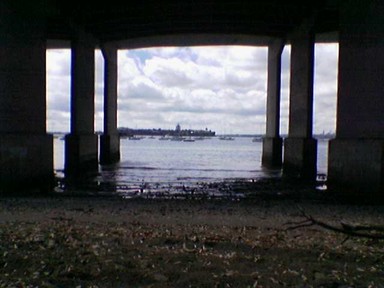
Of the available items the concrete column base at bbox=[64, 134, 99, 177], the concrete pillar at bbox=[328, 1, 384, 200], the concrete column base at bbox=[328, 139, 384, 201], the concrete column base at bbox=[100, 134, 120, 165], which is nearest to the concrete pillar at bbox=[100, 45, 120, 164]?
the concrete column base at bbox=[100, 134, 120, 165]

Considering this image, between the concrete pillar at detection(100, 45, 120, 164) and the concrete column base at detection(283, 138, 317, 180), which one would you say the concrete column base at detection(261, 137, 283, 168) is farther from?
the concrete pillar at detection(100, 45, 120, 164)

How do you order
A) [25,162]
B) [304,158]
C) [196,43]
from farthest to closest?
[196,43] → [304,158] → [25,162]

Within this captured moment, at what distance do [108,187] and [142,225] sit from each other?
14259mm

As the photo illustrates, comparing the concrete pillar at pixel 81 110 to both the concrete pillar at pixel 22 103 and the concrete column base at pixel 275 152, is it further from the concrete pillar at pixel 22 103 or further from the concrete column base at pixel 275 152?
the concrete column base at pixel 275 152

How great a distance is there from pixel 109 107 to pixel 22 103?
24.0 m

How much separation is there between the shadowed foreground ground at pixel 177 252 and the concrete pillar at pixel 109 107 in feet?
100

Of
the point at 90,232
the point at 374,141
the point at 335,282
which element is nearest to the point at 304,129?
the point at 374,141

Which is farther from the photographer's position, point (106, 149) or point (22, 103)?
point (106, 149)

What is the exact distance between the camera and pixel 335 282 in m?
7.62

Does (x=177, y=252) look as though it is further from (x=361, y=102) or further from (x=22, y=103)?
(x=22, y=103)

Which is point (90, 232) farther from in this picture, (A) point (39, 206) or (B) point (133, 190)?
(B) point (133, 190)

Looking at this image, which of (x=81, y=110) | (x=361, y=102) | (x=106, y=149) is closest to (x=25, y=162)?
(x=81, y=110)

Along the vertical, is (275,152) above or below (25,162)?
below

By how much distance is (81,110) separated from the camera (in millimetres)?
36281
